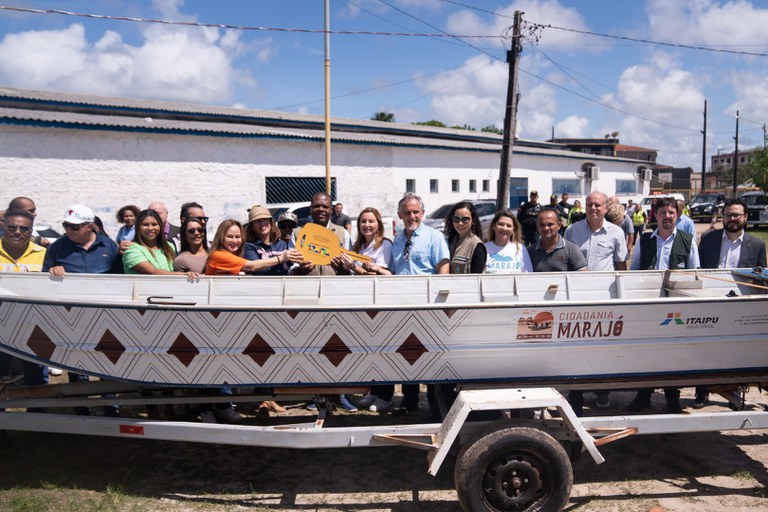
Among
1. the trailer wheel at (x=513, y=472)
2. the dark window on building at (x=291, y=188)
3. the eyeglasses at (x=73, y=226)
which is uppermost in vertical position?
the dark window on building at (x=291, y=188)

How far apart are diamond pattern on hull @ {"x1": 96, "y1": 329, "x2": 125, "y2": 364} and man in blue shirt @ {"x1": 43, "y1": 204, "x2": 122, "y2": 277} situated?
95 centimetres

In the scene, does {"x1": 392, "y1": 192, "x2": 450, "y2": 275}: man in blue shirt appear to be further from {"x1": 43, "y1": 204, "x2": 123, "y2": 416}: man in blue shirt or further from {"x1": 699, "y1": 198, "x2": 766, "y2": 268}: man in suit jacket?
{"x1": 699, "y1": 198, "x2": 766, "y2": 268}: man in suit jacket

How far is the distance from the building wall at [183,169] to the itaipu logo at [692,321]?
1268 centimetres

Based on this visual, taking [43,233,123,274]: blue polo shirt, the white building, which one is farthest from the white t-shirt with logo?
the white building

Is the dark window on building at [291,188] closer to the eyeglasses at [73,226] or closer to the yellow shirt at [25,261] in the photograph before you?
the yellow shirt at [25,261]

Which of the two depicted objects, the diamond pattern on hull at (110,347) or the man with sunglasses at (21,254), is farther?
the man with sunglasses at (21,254)

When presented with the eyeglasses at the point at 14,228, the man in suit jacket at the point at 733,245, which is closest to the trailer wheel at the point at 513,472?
the man in suit jacket at the point at 733,245

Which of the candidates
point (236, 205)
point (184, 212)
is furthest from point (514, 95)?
point (184, 212)

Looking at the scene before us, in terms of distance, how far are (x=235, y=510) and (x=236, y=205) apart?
12723 mm

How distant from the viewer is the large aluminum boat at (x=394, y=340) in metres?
3.18

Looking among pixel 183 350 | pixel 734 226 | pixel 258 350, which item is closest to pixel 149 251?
pixel 183 350

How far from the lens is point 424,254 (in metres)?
4.27

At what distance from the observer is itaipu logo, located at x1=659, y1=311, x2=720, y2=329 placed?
10.7 feet

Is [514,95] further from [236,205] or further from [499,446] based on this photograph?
[499,446]
